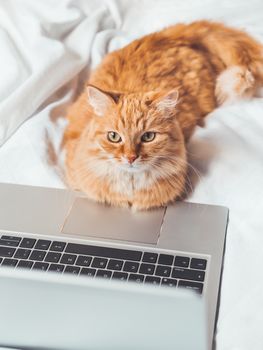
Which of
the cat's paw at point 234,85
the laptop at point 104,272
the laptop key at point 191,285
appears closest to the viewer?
the laptop at point 104,272

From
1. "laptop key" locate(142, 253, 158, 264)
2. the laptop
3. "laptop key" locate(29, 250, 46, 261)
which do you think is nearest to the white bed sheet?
the laptop

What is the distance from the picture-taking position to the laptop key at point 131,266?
1.13m

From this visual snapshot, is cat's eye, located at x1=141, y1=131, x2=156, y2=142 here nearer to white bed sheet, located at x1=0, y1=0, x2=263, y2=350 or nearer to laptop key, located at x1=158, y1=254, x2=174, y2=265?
white bed sheet, located at x1=0, y1=0, x2=263, y2=350

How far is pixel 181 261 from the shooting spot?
3.77ft

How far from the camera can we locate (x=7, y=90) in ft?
5.23

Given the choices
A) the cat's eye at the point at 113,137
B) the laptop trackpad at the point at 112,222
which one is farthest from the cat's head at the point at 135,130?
the laptop trackpad at the point at 112,222

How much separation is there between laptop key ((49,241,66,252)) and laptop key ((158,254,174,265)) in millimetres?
202

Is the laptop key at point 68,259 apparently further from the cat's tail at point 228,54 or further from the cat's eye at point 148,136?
the cat's tail at point 228,54

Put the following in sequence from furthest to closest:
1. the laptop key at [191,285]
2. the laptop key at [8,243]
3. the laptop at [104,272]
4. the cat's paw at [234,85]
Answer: the cat's paw at [234,85] < the laptop key at [8,243] < the laptop key at [191,285] < the laptop at [104,272]

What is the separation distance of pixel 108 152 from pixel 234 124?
367 mm

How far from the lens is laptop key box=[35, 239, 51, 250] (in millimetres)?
1187

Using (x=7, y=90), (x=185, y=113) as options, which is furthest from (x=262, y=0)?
(x=7, y=90)

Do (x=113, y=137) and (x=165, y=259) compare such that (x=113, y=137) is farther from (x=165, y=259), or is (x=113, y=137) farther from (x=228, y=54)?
(x=228, y=54)

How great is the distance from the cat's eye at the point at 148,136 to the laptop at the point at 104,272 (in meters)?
0.17
